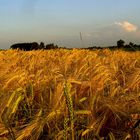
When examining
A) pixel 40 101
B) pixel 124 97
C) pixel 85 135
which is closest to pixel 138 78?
pixel 124 97

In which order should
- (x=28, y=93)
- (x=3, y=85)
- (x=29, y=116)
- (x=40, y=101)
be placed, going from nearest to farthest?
(x=29, y=116)
(x=40, y=101)
(x=28, y=93)
(x=3, y=85)

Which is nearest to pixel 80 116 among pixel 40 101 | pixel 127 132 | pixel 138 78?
pixel 127 132

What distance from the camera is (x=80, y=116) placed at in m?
2.39

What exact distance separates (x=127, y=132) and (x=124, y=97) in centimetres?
35

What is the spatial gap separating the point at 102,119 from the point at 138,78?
0.78 meters

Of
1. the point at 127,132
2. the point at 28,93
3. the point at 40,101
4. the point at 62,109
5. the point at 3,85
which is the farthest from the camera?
the point at 3,85

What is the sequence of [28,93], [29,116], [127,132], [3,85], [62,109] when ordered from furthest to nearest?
[3,85] → [28,93] → [29,116] → [62,109] → [127,132]

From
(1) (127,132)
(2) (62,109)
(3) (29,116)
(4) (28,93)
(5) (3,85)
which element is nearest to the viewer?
(1) (127,132)

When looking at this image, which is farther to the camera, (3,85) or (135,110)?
(3,85)

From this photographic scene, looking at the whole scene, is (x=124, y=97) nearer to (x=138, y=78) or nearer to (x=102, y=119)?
(x=102, y=119)

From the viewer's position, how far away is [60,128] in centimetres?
235

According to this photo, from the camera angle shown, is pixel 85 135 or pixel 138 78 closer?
pixel 85 135

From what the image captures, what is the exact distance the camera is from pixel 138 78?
3.02m

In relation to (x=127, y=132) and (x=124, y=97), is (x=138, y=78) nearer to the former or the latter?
(x=124, y=97)
